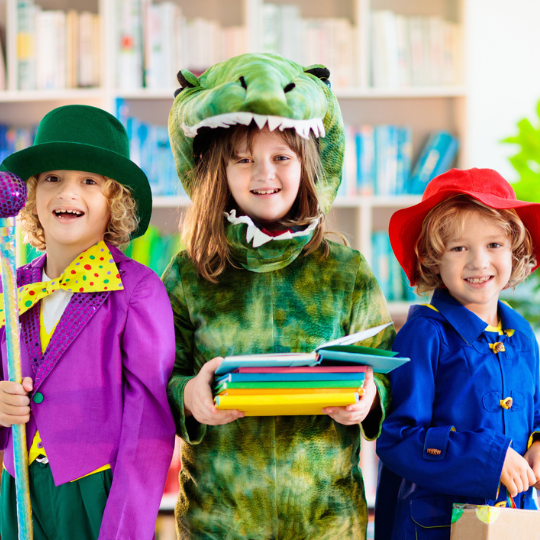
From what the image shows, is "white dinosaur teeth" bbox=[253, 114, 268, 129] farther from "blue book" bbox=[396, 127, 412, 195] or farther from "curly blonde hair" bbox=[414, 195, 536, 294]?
"blue book" bbox=[396, 127, 412, 195]

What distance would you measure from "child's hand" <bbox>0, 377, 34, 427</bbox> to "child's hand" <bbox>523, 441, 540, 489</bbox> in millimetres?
915

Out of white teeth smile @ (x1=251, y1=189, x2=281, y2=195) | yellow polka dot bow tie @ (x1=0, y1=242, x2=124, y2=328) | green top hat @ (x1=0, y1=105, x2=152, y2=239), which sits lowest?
yellow polka dot bow tie @ (x1=0, y1=242, x2=124, y2=328)

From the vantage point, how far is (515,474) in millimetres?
1097

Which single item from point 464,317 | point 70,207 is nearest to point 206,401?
point 70,207

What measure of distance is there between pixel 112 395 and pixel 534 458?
786 millimetres

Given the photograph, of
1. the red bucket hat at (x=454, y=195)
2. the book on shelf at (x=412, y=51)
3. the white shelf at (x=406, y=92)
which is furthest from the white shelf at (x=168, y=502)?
the book on shelf at (x=412, y=51)

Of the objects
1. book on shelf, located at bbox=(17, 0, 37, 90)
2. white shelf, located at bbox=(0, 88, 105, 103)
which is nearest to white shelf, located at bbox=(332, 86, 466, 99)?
white shelf, located at bbox=(0, 88, 105, 103)

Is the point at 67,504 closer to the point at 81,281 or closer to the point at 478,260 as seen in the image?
the point at 81,281

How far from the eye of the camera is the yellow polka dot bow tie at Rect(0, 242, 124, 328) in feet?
3.70

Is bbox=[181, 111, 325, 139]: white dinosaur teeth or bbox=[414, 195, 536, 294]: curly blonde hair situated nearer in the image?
bbox=[181, 111, 325, 139]: white dinosaur teeth

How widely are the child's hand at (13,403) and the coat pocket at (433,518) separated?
740 millimetres

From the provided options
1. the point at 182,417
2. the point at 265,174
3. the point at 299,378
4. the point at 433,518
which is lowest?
the point at 433,518

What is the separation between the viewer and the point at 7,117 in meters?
2.75

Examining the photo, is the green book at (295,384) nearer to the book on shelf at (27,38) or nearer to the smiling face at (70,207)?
the smiling face at (70,207)
